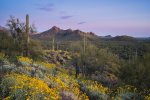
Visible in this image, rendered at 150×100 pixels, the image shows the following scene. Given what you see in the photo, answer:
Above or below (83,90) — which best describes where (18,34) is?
above

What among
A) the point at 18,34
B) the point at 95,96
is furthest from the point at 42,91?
the point at 18,34

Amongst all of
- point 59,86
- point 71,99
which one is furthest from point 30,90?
point 59,86

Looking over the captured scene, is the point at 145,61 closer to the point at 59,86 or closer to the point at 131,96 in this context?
the point at 131,96

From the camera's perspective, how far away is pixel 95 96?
1342 centimetres

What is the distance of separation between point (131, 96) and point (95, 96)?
2.65m

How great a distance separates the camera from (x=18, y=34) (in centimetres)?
2756

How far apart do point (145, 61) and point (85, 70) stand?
312 inches

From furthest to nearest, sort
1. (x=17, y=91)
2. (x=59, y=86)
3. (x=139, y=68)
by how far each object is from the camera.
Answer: (x=139, y=68) < (x=59, y=86) < (x=17, y=91)

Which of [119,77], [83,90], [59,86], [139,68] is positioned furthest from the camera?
[119,77]

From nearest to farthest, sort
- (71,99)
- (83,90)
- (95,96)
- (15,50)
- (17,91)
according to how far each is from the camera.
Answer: (17,91), (71,99), (95,96), (83,90), (15,50)

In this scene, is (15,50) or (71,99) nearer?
(71,99)

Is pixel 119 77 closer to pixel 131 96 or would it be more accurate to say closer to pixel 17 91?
pixel 131 96

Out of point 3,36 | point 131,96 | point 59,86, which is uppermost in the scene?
point 3,36

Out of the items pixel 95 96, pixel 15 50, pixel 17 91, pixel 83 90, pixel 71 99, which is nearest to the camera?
pixel 17 91
